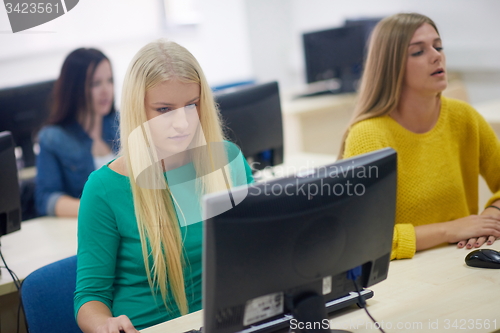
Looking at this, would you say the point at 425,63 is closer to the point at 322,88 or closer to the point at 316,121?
the point at 316,121

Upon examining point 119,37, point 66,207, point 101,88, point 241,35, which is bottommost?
point 66,207

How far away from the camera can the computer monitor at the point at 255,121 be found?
1.94 metres

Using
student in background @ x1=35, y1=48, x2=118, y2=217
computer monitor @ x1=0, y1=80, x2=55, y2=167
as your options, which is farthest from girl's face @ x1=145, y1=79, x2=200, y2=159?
computer monitor @ x1=0, y1=80, x2=55, y2=167

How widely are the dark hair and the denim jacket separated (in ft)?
0.17

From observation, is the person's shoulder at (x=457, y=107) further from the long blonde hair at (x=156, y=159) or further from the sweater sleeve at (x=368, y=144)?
the long blonde hair at (x=156, y=159)

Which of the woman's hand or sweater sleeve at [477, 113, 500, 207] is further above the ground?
sweater sleeve at [477, 113, 500, 207]

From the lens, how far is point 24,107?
9.20ft

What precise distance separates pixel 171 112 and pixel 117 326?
48cm

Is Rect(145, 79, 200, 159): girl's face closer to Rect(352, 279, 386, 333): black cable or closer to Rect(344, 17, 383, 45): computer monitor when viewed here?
Rect(352, 279, 386, 333): black cable

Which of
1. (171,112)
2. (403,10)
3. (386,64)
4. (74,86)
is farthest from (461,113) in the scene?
(403,10)

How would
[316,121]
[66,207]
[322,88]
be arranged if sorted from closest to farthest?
[66,207] → [316,121] → [322,88]

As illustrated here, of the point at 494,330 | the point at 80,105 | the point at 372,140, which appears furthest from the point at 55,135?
the point at 494,330

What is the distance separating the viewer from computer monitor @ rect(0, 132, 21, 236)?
1.63 m

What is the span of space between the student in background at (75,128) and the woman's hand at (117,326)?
1270mm
